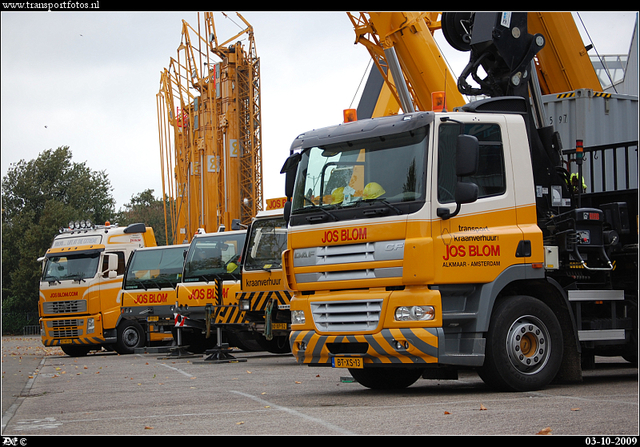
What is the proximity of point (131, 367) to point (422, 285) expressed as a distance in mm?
9183

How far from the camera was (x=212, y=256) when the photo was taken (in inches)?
722

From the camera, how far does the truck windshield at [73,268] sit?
22344 millimetres

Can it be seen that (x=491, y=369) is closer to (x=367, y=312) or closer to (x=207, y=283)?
(x=367, y=312)

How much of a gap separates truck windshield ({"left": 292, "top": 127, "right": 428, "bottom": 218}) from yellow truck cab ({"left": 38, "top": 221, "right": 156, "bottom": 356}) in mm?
13977

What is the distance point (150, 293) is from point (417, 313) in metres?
14.1

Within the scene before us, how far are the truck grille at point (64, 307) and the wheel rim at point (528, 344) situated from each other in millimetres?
15631

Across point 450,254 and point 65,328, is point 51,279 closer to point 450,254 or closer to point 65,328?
point 65,328

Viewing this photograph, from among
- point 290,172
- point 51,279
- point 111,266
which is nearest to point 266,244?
point 290,172

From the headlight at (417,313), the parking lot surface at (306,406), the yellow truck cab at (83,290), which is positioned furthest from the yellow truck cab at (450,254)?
the yellow truck cab at (83,290)

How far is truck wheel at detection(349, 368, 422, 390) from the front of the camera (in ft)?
32.7

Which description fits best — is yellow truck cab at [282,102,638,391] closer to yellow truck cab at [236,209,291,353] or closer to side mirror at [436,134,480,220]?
side mirror at [436,134,480,220]

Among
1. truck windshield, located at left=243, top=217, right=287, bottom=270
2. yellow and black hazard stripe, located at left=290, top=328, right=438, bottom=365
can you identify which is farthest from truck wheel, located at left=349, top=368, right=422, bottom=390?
truck windshield, located at left=243, top=217, right=287, bottom=270

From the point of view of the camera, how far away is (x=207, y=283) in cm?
1797

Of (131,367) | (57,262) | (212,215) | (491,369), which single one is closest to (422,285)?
(491,369)
